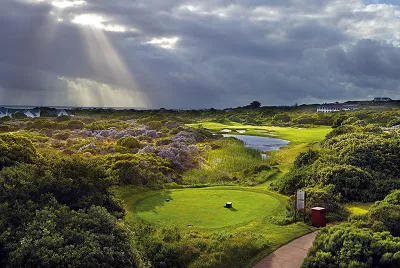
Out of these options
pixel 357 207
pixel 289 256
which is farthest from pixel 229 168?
pixel 289 256

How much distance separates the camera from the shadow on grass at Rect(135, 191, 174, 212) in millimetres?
18000

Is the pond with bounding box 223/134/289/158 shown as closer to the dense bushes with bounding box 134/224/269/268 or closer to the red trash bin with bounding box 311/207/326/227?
the red trash bin with bounding box 311/207/326/227

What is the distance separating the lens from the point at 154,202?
1898 centimetres

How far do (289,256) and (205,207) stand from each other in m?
5.66

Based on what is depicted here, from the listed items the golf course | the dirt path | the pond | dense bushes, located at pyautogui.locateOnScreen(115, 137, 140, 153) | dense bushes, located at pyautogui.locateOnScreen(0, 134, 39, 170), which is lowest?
the dirt path

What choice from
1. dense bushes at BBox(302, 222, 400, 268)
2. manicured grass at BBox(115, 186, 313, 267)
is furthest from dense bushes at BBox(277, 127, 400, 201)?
dense bushes at BBox(302, 222, 400, 268)

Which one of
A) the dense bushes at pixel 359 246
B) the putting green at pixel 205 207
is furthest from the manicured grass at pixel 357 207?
the dense bushes at pixel 359 246

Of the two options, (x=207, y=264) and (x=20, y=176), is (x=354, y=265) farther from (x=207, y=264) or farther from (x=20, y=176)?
(x=20, y=176)

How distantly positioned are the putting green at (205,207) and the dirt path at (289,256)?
2.52 m

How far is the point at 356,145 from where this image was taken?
25.5 m

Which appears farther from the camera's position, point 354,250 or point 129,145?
point 129,145

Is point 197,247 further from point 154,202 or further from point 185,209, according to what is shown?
point 154,202

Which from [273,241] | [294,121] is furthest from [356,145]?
[294,121]

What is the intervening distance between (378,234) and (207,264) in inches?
224
